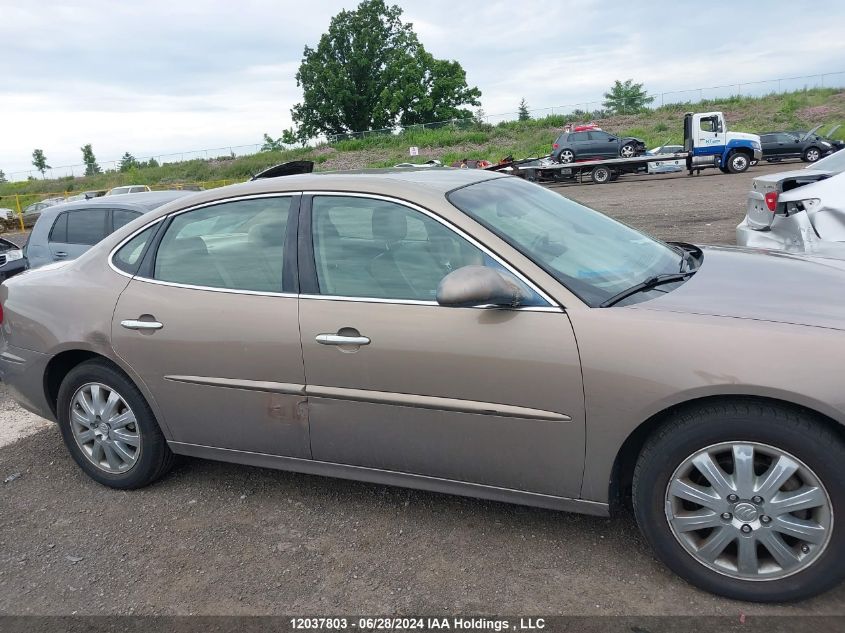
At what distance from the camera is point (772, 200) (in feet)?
19.4

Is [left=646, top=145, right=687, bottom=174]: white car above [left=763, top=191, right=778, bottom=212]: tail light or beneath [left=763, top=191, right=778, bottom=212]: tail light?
beneath

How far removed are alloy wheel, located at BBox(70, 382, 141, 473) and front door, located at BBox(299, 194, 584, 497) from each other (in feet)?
3.84

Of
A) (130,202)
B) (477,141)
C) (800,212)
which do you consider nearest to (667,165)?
(477,141)

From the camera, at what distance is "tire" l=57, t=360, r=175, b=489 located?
11.9ft

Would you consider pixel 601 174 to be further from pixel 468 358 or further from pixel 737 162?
pixel 468 358

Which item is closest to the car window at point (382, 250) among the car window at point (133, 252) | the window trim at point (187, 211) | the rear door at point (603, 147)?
the window trim at point (187, 211)

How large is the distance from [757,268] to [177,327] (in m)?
2.68

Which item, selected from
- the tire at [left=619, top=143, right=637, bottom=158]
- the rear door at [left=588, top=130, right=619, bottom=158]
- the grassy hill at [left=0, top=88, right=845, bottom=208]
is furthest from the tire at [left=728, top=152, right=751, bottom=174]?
the grassy hill at [left=0, top=88, right=845, bottom=208]

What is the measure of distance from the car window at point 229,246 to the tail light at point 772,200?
14.5ft

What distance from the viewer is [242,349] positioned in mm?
3186

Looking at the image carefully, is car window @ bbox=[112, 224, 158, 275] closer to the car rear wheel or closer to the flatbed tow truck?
the flatbed tow truck

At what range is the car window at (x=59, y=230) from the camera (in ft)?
27.0

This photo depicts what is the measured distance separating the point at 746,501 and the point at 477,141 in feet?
155

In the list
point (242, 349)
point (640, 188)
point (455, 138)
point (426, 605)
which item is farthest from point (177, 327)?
point (455, 138)
